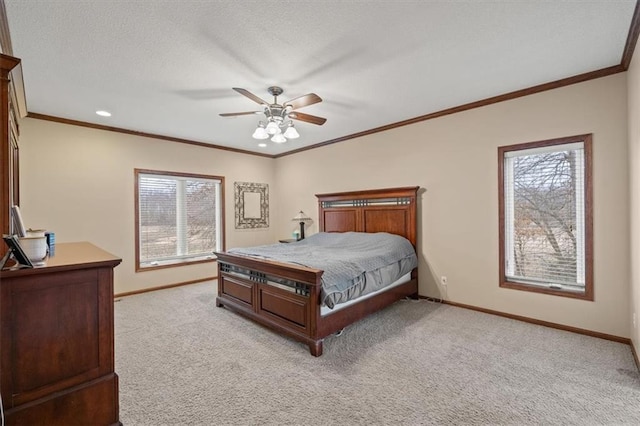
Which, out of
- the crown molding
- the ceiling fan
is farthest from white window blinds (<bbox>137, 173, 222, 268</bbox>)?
the ceiling fan

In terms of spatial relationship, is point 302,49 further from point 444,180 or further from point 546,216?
point 546,216

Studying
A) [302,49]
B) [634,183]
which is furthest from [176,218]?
[634,183]

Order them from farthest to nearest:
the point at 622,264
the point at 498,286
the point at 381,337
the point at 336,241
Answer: the point at 336,241
the point at 498,286
the point at 381,337
the point at 622,264

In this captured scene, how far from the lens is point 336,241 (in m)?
4.60

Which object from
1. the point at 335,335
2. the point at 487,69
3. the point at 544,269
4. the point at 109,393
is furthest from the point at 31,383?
the point at 544,269

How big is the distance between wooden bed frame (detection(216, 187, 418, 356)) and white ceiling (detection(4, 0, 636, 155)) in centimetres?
161

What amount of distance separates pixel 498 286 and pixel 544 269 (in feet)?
1.69

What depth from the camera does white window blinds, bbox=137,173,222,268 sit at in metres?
4.93

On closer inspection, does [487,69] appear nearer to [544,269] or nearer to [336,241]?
[544,269]

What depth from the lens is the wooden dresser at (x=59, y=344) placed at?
147 centimetres

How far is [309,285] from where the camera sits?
106 inches

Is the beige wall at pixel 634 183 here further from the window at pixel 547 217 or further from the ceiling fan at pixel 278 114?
the ceiling fan at pixel 278 114

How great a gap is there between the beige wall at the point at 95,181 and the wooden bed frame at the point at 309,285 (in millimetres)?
1910

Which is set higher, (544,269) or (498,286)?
(544,269)
